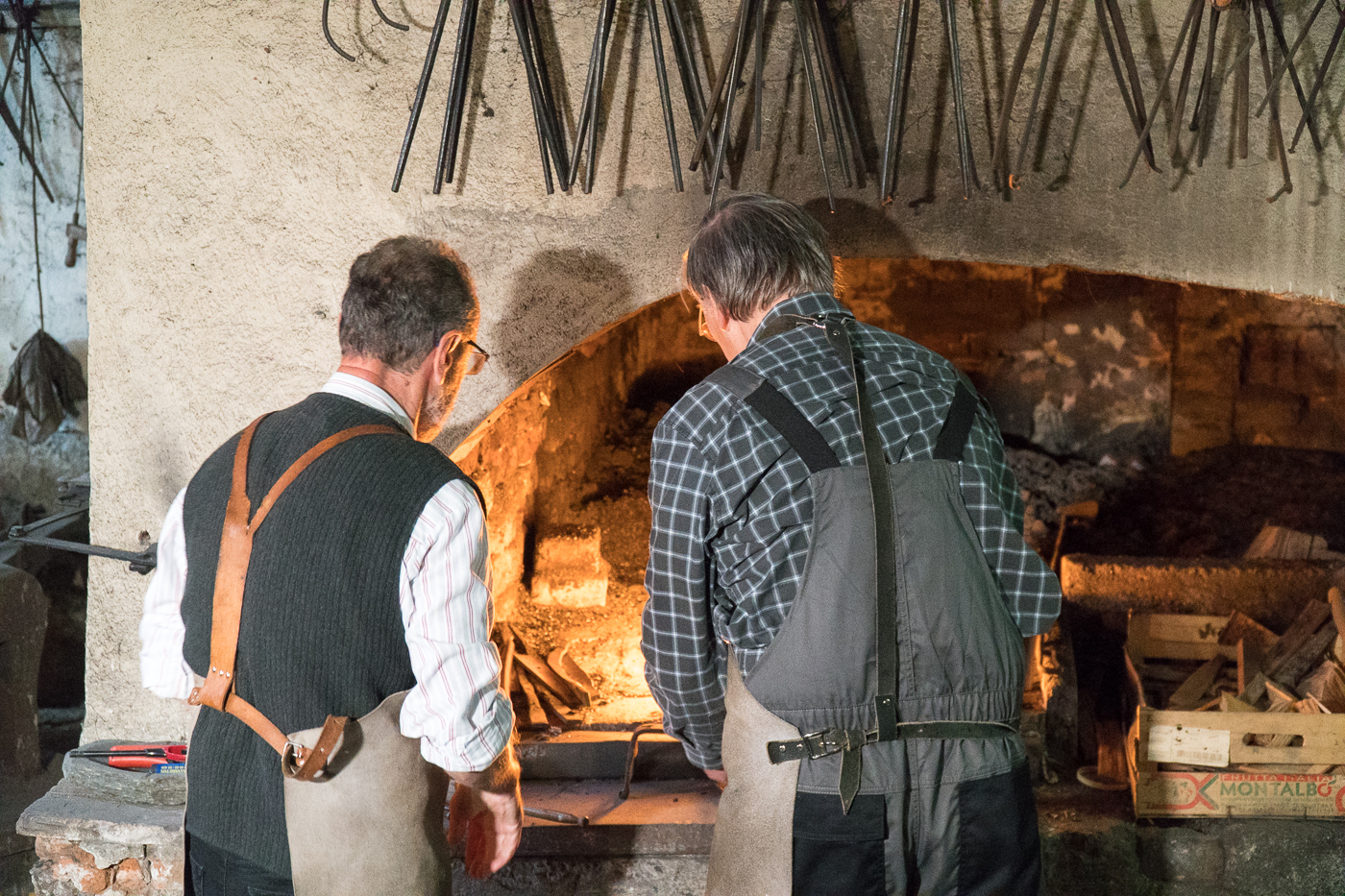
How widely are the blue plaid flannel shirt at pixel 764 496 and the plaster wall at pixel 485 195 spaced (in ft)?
3.02

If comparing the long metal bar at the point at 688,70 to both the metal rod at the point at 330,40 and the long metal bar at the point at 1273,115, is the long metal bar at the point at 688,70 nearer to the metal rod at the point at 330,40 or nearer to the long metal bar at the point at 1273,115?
the metal rod at the point at 330,40

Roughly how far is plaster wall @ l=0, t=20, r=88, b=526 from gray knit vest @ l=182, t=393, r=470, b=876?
3.82m

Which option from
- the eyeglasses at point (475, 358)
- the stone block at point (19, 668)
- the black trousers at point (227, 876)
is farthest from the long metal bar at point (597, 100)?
the stone block at point (19, 668)

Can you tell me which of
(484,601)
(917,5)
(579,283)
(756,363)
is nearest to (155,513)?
(579,283)

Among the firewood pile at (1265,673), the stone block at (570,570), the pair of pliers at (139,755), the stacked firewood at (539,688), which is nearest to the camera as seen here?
the pair of pliers at (139,755)

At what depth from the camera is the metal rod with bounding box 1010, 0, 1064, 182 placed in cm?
223

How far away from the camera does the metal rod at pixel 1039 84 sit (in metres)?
2.23

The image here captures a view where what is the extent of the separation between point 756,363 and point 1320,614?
2422mm

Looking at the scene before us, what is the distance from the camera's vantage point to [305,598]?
1.50 m

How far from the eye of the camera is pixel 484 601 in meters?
1.56

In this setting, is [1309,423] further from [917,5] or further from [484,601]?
[484,601]

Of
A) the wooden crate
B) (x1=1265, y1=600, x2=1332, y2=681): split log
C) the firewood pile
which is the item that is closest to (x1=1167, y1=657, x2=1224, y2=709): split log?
the firewood pile

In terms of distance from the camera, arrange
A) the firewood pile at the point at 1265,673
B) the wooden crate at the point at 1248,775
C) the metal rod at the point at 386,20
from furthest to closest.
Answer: the firewood pile at the point at 1265,673
the wooden crate at the point at 1248,775
the metal rod at the point at 386,20

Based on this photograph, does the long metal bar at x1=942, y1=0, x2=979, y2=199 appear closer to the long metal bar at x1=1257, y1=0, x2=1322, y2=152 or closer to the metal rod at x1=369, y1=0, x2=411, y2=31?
the long metal bar at x1=1257, y1=0, x2=1322, y2=152
